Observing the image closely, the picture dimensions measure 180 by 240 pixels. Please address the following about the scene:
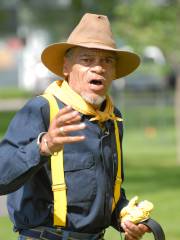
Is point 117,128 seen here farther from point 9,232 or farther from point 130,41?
point 130,41

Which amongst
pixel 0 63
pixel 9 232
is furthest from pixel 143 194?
pixel 0 63

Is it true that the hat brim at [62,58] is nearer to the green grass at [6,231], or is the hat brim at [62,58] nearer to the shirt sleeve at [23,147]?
the shirt sleeve at [23,147]

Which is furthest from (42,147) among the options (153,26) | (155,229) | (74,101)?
(153,26)

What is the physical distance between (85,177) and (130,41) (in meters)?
14.2

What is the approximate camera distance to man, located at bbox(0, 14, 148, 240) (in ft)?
16.2

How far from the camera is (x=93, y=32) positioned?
5488 mm

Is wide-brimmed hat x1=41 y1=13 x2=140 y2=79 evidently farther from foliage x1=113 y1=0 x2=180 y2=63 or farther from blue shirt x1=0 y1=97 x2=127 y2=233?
foliage x1=113 y1=0 x2=180 y2=63

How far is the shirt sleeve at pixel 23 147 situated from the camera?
477 centimetres

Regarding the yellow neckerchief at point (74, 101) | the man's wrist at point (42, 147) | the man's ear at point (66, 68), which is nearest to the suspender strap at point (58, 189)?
the yellow neckerchief at point (74, 101)

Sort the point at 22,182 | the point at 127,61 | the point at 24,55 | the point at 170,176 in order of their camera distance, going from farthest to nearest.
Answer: the point at 24,55 → the point at 170,176 → the point at 127,61 → the point at 22,182

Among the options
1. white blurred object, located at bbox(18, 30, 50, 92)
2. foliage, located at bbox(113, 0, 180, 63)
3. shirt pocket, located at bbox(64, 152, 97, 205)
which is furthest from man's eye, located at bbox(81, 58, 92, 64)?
white blurred object, located at bbox(18, 30, 50, 92)

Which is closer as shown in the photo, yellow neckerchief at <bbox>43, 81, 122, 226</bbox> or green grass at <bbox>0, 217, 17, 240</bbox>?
yellow neckerchief at <bbox>43, 81, 122, 226</bbox>

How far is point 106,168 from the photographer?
17.1 feet

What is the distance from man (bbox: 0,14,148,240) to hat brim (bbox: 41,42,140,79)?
2 cm
